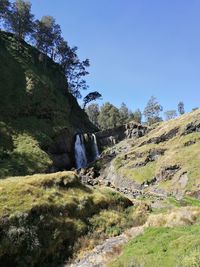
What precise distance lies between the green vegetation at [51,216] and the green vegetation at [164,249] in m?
6.76

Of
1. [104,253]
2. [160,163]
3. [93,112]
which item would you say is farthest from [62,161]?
[93,112]

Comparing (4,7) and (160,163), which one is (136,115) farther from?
(160,163)

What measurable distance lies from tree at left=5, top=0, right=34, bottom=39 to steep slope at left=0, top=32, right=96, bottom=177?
414cm

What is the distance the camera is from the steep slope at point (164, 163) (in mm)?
59847

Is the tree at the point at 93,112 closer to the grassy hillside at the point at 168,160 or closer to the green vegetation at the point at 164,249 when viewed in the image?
the grassy hillside at the point at 168,160

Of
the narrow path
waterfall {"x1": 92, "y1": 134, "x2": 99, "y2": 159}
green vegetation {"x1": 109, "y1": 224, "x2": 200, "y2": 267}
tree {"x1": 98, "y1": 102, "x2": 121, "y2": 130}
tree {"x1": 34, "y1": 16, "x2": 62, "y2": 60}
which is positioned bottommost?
the narrow path

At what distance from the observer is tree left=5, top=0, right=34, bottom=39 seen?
113 m

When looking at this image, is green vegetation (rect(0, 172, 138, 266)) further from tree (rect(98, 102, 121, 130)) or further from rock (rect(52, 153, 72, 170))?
tree (rect(98, 102, 121, 130))

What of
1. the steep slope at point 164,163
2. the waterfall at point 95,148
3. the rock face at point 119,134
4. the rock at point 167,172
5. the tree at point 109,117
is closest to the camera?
the steep slope at point 164,163

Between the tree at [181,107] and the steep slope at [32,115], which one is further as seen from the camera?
the tree at [181,107]

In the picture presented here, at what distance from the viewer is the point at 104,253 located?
78.2 feet

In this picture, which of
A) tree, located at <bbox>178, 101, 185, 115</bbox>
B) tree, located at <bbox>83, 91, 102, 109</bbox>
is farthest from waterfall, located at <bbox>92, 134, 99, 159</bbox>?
tree, located at <bbox>178, 101, 185, 115</bbox>

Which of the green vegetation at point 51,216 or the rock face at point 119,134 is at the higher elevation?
the rock face at point 119,134

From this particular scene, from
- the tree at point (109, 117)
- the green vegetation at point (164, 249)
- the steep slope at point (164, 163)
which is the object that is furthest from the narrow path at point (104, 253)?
the tree at point (109, 117)
